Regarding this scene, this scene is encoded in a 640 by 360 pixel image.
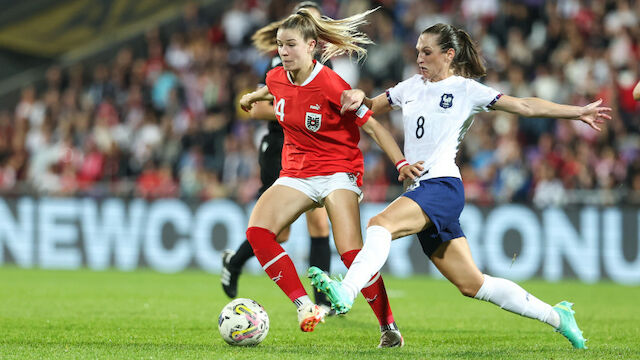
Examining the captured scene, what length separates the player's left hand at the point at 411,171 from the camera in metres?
5.59

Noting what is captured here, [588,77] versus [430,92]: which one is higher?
[588,77]

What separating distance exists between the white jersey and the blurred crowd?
819 centimetres

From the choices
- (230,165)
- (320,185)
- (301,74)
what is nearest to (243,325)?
(320,185)

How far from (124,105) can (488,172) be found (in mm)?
8095

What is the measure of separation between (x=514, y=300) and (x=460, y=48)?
5.52 ft

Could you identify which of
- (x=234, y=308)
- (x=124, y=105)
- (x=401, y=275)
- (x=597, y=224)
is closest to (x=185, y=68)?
(x=124, y=105)

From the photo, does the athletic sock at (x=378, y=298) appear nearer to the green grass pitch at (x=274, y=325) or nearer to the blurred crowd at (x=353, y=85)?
the green grass pitch at (x=274, y=325)

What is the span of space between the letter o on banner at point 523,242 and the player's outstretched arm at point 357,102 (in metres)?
7.98

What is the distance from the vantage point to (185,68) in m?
18.7

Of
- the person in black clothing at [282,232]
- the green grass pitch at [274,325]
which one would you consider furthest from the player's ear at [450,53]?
the person in black clothing at [282,232]

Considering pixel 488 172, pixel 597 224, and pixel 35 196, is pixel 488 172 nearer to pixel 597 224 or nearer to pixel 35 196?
pixel 597 224

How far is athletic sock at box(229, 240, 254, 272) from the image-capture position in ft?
26.3

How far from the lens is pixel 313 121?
19.7 ft

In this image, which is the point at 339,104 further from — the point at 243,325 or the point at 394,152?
the point at 243,325
